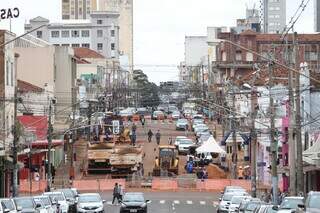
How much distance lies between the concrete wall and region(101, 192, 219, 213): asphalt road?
28.2 meters

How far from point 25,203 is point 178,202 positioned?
26222 mm

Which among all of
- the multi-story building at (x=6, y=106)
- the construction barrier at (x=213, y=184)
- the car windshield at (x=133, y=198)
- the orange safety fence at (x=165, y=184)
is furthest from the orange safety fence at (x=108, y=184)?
the car windshield at (x=133, y=198)

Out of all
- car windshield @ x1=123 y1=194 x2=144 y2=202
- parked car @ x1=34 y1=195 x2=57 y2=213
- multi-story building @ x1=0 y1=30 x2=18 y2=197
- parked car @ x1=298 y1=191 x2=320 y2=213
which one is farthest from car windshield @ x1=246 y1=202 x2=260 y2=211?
multi-story building @ x1=0 y1=30 x2=18 y2=197

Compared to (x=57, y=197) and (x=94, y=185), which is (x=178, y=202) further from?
(x=57, y=197)

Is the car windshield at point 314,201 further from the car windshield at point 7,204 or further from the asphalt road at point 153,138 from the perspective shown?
the asphalt road at point 153,138

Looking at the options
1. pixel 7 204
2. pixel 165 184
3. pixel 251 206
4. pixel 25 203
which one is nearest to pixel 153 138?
pixel 165 184

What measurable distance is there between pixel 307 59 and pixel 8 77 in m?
71.1

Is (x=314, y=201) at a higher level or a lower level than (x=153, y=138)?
higher

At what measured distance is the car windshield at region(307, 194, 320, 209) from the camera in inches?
1214

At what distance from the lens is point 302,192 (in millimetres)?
44969

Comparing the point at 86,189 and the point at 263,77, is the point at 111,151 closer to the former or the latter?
the point at 86,189

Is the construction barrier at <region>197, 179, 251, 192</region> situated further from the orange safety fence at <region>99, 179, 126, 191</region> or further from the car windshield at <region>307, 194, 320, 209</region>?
the car windshield at <region>307, 194, 320, 209</region>

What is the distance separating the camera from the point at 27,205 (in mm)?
41719

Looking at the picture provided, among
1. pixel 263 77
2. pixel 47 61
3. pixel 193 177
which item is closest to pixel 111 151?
pixel 193 177
